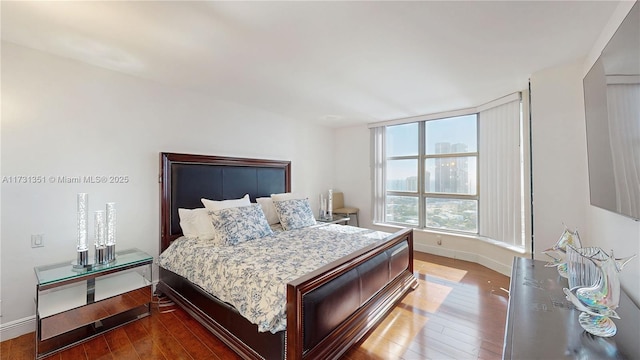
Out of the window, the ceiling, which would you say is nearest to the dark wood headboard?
the ceiling

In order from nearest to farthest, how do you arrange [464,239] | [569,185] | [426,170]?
1. [569,185]
2. [464,239]
3. [426,170]

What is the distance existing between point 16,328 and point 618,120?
14.3ft

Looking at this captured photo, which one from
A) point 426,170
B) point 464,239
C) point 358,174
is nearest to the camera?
point 464,239

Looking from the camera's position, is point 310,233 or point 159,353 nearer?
point 159,353

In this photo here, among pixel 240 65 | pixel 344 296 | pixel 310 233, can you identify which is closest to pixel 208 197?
pixel 310 233

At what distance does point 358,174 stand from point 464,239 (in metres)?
2.19

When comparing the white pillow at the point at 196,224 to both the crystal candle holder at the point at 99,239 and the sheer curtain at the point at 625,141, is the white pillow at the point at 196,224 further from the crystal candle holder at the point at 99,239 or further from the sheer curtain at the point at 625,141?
the sheer curtain at the point at 625,141

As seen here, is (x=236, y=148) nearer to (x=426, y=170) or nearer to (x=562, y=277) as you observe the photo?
(x=426, y=170)

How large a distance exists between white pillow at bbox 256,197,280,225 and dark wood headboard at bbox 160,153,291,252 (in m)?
0.21

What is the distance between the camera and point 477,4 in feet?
5.34

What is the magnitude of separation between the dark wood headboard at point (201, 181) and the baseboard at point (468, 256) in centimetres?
281

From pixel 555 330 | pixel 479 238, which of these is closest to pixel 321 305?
pixel 555 330

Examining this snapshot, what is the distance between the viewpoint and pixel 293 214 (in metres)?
3.51

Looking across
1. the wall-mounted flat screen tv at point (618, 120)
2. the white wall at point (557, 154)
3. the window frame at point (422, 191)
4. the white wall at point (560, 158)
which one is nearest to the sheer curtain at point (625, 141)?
the wall-mounted flat screen tv at point (618, 120)
